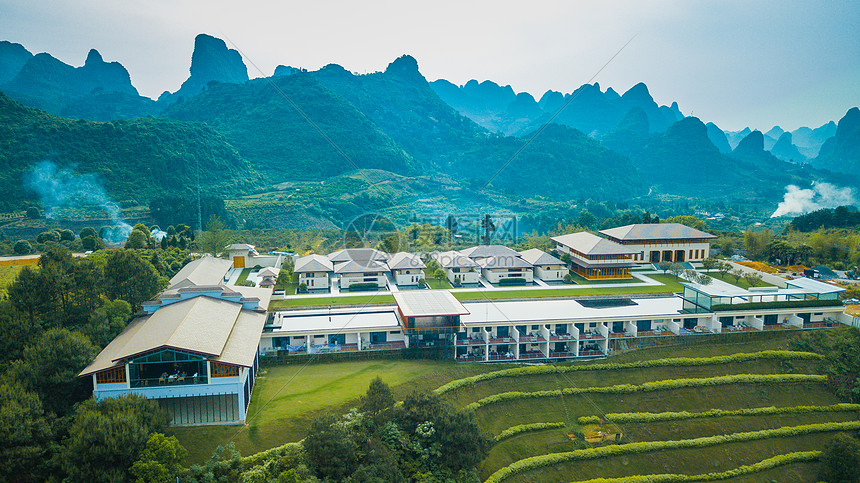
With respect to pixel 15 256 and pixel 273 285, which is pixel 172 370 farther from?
pixel 15 256

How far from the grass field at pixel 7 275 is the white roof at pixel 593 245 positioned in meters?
34.7

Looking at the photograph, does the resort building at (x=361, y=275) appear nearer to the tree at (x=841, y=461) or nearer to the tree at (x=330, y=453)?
the tree at (x=330, y=453)

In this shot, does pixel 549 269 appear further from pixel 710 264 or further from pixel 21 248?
pixel 21 248

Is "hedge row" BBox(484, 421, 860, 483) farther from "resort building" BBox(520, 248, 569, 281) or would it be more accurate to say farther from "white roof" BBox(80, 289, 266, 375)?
"resort building" BBox(520, 248, 569, 281)

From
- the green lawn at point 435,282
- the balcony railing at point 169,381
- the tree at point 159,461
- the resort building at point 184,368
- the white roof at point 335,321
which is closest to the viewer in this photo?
the tree at point 159,461

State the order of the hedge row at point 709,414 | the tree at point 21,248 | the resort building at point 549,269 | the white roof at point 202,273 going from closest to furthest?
1. the hedge row at point 709,414
2. the white roof at point 202,273
3. the tree at point 21,248
4. the resort building at point 549,269

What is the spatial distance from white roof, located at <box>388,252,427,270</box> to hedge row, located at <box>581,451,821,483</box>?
19.7 metres

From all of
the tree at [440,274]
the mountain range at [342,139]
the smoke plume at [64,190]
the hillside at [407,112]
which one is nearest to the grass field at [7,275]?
the tree at [440,274]

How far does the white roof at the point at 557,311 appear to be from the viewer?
26.1 meters

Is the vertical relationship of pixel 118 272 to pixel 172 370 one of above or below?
above

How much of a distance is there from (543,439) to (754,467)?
829 centimetres

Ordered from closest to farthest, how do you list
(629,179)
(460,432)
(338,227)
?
(460,432) < (338,227) < (629,179)

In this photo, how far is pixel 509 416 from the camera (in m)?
20.7

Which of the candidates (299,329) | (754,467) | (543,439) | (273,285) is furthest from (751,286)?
(273,285)
